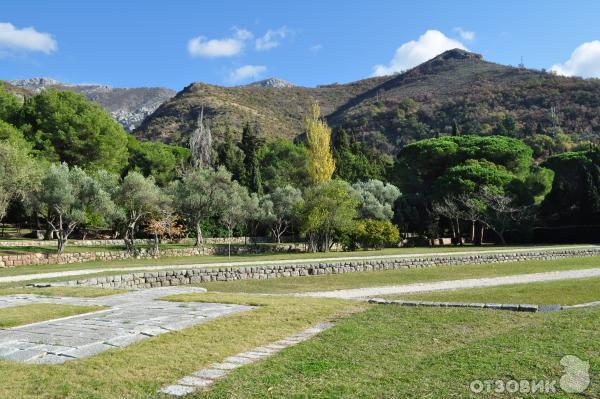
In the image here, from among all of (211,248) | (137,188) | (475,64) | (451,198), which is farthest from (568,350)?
(475,64)

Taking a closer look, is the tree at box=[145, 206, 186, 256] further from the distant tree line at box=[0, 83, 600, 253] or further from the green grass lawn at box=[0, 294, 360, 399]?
the green grass lawn at box=[0, 294, 360, 399]

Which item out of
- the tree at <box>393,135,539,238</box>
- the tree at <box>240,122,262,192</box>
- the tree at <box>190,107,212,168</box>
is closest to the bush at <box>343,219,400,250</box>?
the tree at <box>393,135,539,238</box>

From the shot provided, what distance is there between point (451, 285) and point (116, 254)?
22.7 m

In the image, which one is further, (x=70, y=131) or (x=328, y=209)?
(x=70, y=131)

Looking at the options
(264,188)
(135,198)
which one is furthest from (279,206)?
(264,188)

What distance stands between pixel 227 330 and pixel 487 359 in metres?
3.96

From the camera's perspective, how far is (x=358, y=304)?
36.7ft

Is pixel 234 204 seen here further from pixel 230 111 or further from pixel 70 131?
pixel 230 111

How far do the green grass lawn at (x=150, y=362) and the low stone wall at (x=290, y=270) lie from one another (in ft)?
33.7

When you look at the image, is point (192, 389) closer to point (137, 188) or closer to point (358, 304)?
point (358, 304)

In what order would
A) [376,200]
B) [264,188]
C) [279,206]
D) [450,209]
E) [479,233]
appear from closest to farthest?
[279,206], [376,200], [450,209], [479,233], [264,188]

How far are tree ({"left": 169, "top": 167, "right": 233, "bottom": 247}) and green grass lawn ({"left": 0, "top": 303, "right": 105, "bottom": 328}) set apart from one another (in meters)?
28.0

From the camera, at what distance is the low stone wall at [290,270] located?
18.3 m

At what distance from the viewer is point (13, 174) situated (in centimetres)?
2748
